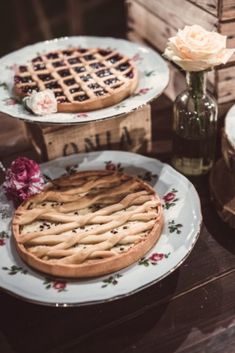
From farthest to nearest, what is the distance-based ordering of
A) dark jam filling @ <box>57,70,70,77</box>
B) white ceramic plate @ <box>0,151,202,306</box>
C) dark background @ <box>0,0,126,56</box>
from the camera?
dark background @ <box>0,0,126,56</box>, dark jam filling @ <box>57,70,70,77</box>, white ceramic plate @ <box>0,151,202,306</box>

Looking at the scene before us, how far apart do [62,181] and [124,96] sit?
0.22m

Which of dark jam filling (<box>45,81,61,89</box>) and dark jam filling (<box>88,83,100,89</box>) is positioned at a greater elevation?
dark jam filling (<box>88,83,100,89</box>)

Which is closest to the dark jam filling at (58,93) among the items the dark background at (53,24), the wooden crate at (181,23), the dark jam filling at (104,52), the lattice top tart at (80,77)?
the lattice top tart at (80,77)

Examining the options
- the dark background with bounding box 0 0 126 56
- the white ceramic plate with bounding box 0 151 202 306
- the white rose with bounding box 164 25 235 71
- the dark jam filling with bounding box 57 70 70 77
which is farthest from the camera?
the dark background with bounding box 0 0 126 56

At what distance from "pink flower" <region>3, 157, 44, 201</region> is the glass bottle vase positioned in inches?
12.5

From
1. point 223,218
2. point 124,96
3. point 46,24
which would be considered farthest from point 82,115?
point 46,24

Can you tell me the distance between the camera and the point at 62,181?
100 centimetres

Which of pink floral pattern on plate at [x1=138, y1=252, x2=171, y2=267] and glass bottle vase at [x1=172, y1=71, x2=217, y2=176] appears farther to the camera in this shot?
glass bottle vase at [x1=172, y1=71, x2=217, y2=176]

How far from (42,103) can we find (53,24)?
1.90 meters

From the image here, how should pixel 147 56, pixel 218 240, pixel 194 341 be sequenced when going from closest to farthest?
pixel 194 341
pixel 218 240
pixel 147 56

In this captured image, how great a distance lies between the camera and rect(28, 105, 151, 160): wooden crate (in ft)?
3.63

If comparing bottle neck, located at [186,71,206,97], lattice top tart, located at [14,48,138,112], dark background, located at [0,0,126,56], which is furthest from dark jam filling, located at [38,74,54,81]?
dark background, located at [0,0,126,56]

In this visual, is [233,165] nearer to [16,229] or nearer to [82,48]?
[16,229]

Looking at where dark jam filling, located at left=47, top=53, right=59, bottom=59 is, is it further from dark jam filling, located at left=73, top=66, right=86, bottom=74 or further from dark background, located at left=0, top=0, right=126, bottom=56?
dark background, located at left=0, top=0, right=126, bottom=56
